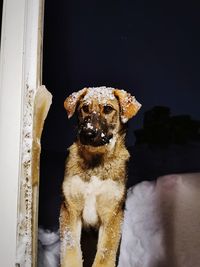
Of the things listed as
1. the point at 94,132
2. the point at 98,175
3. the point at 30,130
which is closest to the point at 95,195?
the point at 98,175

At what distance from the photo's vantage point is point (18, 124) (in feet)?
3.78

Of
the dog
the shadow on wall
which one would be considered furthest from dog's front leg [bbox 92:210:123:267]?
the shadow on wall

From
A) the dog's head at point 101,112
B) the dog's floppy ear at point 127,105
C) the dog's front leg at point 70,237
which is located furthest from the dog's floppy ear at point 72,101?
the dog's front leg at point 70,237

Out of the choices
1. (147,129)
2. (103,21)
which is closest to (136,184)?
(147,129)

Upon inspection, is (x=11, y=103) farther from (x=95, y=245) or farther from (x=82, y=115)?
(x=95, y=245)

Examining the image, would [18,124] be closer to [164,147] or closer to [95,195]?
[95,195]

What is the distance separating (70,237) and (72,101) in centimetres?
38

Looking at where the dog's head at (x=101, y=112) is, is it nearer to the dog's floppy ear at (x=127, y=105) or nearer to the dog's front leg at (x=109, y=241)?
the dog's floppy ear at (x=127, y=105)

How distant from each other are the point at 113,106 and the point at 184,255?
0.43 meters

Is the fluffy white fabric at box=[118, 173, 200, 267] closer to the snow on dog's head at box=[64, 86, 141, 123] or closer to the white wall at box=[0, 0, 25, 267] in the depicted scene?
the snow on dog's head at box=[64, 86, 141, 123]

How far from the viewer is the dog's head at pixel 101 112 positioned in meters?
1.07

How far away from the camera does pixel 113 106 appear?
1.10 meters

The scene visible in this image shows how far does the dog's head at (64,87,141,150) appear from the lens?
1.07 m

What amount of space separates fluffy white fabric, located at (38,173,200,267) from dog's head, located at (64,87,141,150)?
0.55 ft
